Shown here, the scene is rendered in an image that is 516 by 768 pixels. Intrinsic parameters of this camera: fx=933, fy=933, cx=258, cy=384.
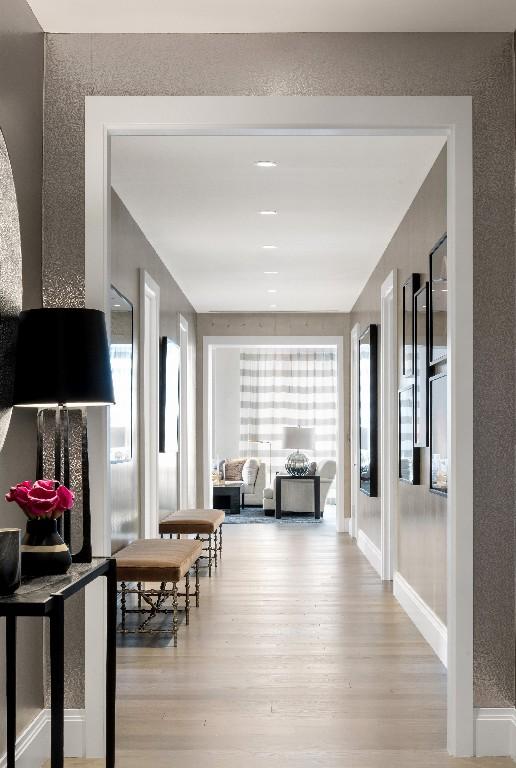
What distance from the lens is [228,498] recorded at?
13570mm

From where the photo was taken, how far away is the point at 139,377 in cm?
692

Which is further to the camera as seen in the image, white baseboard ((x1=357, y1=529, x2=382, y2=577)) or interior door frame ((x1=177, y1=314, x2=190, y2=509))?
interior door frame ((x1=177, y1=314, x2=190, y2=509))

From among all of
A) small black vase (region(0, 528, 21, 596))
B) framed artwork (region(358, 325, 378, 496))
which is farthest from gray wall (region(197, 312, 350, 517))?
small black vase (region(0, 528, 21, 596))

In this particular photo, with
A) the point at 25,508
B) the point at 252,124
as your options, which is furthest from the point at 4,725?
the point at 252,124

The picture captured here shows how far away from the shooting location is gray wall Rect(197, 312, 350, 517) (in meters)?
11.7

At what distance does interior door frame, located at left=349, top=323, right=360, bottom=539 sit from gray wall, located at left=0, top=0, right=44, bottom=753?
699 centimetres

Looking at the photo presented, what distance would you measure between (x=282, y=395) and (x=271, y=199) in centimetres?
957

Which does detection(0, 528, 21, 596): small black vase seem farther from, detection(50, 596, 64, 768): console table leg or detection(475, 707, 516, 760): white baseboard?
detection(475, 707, 516, 760): white baseboard

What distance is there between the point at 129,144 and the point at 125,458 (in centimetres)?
216

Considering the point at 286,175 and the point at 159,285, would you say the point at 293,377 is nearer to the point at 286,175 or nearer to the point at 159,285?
the point at 159,285

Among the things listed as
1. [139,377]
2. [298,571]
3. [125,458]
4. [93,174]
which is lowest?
[298,571]

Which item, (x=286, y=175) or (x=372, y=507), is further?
(x=372, y=507)

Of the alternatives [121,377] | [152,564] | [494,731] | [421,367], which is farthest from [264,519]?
[494,731]

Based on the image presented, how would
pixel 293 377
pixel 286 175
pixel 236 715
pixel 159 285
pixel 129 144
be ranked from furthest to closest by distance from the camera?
pixel 293 377 < pixel 159 285 < pixel 286 175 < pixel 129 144 < pixel 236 715
